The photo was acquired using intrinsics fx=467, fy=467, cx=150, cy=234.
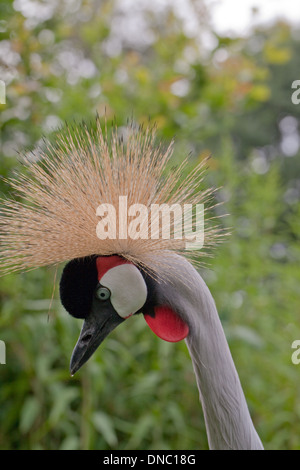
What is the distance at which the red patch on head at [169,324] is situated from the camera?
693 millimetres

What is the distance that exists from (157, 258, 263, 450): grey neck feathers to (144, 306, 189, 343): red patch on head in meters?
0.01

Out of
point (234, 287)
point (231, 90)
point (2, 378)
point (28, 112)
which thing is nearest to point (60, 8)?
point (28, 112)

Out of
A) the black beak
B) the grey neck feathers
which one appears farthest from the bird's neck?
the black beak

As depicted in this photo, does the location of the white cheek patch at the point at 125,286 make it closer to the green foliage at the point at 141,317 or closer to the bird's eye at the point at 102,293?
the bird's eye at the point at 102,293

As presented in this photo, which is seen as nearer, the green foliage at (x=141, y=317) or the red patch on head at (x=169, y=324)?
the red patch on head at (x=169, y=324)

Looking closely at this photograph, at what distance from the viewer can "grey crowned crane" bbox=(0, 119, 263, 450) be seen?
0.65 meters

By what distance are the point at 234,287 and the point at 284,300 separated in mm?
193

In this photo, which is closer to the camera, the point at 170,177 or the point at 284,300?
the point at 170,177

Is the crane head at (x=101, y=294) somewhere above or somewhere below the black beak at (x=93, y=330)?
above

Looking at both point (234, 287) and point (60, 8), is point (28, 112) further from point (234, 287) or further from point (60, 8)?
point (234, 287)

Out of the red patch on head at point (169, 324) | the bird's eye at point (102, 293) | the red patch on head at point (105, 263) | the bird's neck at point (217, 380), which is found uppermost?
the red patch on head at point (105, 263)

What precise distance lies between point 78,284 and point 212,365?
23 centimetres

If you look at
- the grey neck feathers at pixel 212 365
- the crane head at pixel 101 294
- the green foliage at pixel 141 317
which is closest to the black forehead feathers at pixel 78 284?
the crane head at pixel 101 294

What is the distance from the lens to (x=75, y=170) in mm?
685
